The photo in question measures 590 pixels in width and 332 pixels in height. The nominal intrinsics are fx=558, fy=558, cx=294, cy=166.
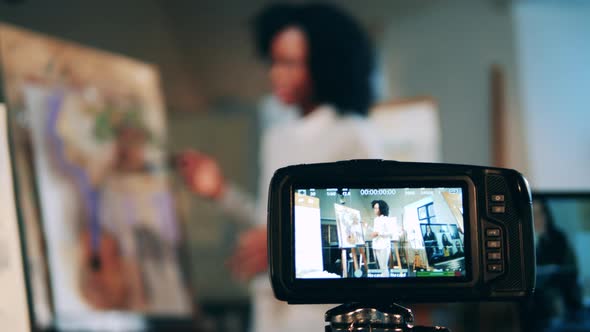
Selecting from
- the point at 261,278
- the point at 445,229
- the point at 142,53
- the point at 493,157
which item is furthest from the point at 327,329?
the point at 142,53

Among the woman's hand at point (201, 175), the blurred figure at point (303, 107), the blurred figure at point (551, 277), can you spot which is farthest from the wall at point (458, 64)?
the blurred figure at point (551, 277)

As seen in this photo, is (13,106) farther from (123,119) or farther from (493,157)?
(493,157)

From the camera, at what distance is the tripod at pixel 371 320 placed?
70cm

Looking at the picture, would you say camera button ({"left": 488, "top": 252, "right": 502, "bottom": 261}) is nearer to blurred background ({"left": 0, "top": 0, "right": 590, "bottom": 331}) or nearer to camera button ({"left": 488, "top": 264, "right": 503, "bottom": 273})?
camera button ({"left": 488, "top": 264, "right": 503, "bottom": 273})

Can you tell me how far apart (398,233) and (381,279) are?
0.06 metres

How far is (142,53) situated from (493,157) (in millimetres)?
1619

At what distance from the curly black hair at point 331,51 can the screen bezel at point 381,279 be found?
39.2 inches

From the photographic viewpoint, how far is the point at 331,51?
1789 mm

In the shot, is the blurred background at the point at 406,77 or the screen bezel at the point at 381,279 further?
the blurred background at the point at 406,77

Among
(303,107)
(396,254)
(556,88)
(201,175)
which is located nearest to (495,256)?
(396,254)

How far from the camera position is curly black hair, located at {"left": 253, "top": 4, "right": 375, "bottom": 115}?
1753 mm

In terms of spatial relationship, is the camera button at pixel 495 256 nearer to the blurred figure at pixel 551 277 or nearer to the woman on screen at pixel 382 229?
the woman on screen at pixel 382 229

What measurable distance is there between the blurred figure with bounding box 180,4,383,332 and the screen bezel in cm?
79

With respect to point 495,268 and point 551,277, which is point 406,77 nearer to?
point 551,277
